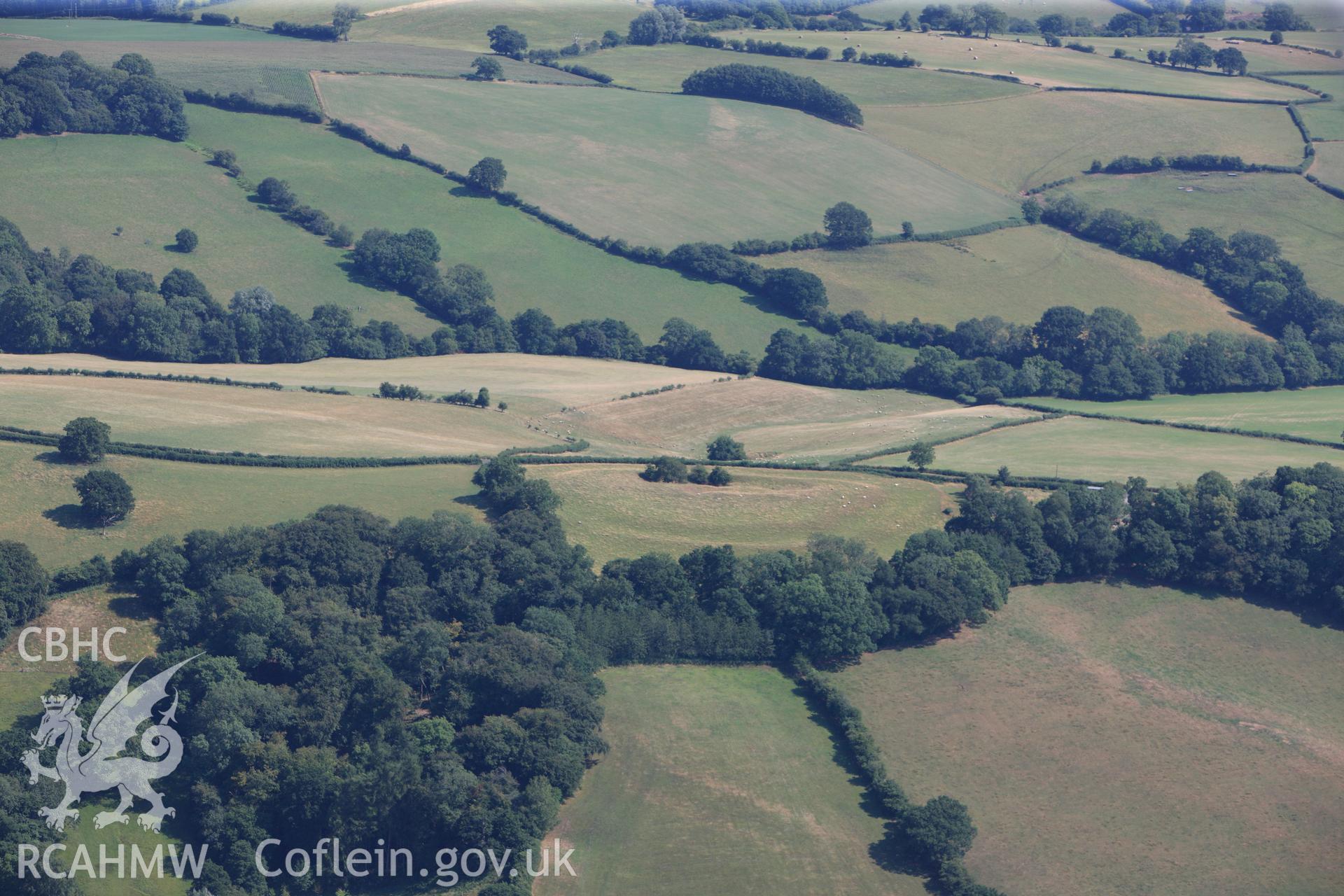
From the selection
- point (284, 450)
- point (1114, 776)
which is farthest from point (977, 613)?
point (284, 450)

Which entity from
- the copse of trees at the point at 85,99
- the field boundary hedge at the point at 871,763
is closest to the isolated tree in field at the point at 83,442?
the field boundary hedge at the point at 871,763

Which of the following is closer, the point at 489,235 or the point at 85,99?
the point at 489,235

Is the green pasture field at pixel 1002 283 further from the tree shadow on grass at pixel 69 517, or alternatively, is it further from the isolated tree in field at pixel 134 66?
the tree shadow on grass at pixel 69 517

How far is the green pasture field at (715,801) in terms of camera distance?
67.8 metres

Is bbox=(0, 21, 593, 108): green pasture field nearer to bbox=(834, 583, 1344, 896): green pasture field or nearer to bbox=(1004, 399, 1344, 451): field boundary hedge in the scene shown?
bbox=(1004, 399, 1344, 451): field boundary hedge

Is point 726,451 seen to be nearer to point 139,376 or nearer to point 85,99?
point 139,376

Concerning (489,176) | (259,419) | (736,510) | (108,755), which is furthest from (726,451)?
(489,176)

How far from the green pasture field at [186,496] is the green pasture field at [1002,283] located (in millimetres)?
72428

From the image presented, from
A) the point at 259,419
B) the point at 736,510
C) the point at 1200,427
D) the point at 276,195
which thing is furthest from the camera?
the point at 276,195

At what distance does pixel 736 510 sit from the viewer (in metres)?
101

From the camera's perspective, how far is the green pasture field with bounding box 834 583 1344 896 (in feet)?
230

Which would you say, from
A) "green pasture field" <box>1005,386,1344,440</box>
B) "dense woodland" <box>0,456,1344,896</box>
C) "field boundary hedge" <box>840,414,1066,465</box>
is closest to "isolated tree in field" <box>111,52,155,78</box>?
"dense woodland" <box>0,456,1344,896</box>

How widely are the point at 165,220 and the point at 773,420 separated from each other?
2857 inches

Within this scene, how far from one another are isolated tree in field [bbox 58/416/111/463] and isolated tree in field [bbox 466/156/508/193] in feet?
277
